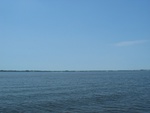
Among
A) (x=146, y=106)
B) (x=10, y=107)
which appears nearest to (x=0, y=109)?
(x=10, y=107)


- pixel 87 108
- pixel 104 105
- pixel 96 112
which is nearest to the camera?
pixel 96 112

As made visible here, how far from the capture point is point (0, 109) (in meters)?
32.3

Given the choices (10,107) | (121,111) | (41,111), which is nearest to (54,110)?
(41,111)

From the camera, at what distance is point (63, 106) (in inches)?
1371

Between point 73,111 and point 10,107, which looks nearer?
point 73,111

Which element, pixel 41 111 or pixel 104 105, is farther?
pixel 104 105

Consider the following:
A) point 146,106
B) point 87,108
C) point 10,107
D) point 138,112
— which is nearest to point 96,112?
point 87,108

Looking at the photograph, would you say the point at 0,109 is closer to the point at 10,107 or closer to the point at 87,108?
the point at 10,107

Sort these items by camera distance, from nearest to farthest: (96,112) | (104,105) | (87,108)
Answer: (96,112), (87,108), (104,105)

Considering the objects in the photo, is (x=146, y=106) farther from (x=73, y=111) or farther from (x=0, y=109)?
(x=0, y=109)

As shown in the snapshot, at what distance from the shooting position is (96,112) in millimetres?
30609

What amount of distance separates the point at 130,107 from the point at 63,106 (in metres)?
9.49

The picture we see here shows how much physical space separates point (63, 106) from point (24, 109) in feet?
18.5

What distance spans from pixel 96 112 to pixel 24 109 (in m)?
9.71
